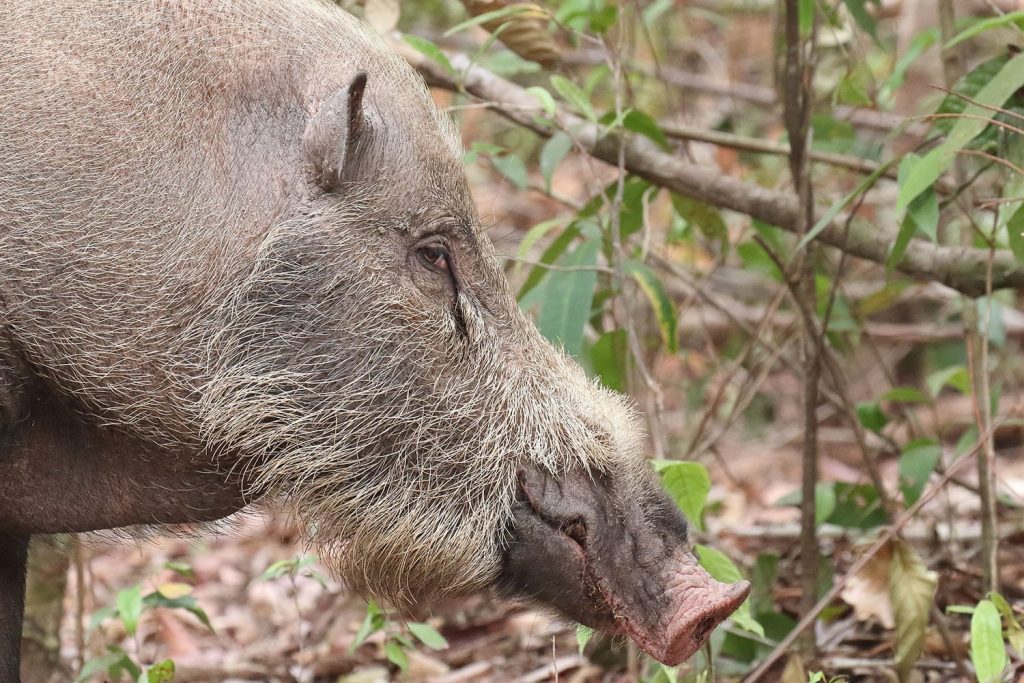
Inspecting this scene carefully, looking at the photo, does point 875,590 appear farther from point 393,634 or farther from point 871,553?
point 393,634

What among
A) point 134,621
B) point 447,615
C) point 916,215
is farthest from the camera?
point 447,615

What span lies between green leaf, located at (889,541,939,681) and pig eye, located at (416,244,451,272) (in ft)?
4.67

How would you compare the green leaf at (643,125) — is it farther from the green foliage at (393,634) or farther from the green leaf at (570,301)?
the green foliage at (393,634)

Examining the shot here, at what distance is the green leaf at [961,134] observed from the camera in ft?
10.5

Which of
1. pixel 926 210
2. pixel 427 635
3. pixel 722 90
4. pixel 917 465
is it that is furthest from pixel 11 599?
pixel 722 90

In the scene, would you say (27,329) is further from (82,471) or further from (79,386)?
(82,471)

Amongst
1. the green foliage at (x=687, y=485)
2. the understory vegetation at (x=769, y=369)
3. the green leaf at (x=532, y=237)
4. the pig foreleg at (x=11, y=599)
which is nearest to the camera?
the green foliage at (x=687, y=485)

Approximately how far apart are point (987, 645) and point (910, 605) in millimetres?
595

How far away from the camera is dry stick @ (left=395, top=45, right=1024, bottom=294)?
3852 mm

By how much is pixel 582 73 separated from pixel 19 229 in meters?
5.43

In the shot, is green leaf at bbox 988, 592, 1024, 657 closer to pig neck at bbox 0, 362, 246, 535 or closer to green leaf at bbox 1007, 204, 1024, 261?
green leaf at bbox 1007, 204, 1024, 261

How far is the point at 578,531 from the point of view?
10.1 ft

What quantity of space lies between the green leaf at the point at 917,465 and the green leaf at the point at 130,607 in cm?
227

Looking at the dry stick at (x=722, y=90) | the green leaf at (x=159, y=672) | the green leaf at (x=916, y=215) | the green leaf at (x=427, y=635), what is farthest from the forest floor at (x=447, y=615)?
the dry stick at (x=722, y=90)
